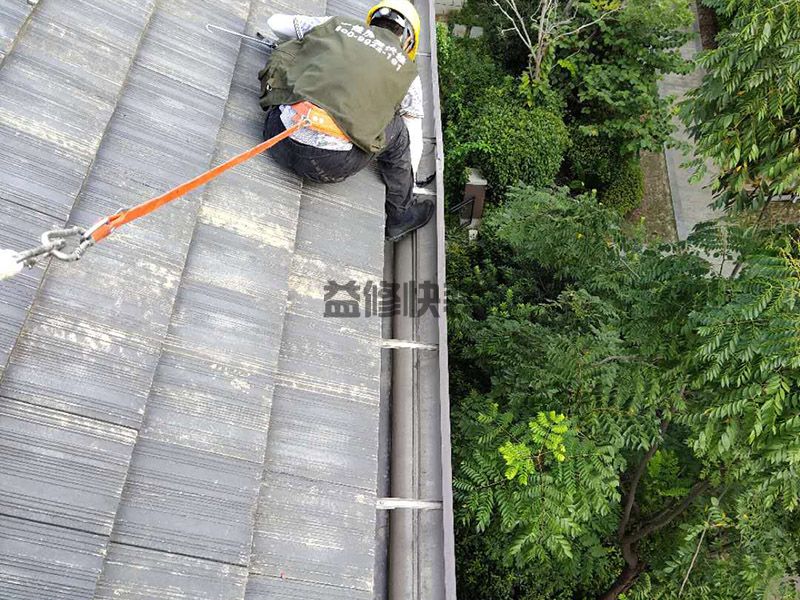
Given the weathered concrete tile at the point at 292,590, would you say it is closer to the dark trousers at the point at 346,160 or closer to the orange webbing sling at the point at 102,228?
the orange webbing sling at the point at 102,228

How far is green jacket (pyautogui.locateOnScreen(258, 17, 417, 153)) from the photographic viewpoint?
4.45m

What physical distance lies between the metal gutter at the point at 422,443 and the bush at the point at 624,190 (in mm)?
8566

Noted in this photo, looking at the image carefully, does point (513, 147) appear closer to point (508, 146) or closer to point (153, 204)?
point (508, 146)

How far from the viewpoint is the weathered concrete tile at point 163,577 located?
2.89 metres

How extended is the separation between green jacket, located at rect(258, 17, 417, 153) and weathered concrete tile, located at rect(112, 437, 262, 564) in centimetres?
220

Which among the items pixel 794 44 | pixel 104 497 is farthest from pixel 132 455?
pixel 794 44

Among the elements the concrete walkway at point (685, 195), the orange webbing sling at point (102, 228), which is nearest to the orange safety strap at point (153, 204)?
the orange webbing sling at point (102, 228)

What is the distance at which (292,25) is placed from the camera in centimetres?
490

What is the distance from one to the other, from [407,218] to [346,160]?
0.86 meters

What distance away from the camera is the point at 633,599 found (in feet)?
20.5

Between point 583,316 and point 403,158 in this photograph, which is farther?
point 583,316

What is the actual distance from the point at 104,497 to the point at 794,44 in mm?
4646

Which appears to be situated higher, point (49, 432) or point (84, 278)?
point (84, 278)

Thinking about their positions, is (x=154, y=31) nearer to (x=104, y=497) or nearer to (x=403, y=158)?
(x=403, y=158)
